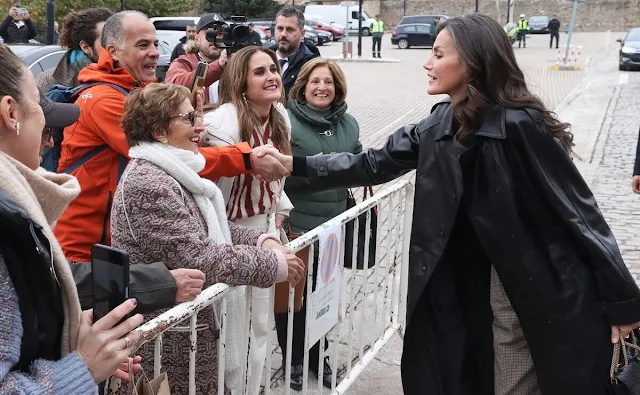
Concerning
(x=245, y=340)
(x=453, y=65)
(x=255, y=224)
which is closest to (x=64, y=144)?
(x=255, y=224)

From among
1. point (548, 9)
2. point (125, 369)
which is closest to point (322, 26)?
point (548, 9)

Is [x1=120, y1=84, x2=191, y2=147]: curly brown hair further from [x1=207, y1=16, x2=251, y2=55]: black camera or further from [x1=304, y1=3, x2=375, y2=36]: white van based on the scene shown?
[x1=304, y1=3, x2=375, y2=36]: white van

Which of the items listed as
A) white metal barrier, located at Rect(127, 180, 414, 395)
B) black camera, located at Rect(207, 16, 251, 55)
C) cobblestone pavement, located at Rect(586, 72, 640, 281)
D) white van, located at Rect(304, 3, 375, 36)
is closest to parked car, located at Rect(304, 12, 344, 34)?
white van, located at Rect(304, 3, 375, 36)

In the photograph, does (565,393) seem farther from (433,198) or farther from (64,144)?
(64,144)

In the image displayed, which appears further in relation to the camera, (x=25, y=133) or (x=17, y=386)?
(x=25, y=133)

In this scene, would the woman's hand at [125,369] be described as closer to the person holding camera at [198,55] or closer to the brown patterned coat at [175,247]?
the brown patterned coat at [175,247]

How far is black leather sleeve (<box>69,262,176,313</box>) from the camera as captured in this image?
2186 millimetres

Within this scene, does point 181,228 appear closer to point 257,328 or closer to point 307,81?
point 257,328

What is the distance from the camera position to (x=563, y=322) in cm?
276

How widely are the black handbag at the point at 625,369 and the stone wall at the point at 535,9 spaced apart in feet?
174

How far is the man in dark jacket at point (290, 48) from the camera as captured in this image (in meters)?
6.02

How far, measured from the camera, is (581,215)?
2723 mm

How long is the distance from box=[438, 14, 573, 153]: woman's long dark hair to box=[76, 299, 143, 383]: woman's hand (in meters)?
1.54

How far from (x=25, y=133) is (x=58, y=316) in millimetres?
426
